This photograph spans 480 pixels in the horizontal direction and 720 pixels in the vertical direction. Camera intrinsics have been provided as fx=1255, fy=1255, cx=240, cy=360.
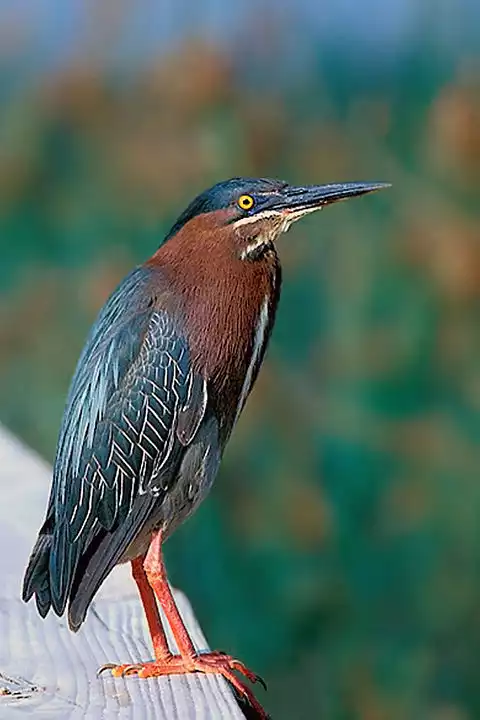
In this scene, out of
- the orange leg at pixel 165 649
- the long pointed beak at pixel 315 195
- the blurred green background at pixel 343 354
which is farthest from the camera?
the blurred green background at pixel 343 354

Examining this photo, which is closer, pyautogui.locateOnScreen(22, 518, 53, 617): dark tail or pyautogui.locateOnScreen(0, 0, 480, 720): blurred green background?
pyautogui.locateOnScreen(22, 518, 53, 617): dark tail

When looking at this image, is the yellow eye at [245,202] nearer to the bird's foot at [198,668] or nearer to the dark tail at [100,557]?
the dark tail at [100,557]

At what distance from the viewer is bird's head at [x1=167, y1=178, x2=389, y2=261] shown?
1.09 meters

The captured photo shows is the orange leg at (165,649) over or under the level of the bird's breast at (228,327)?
under

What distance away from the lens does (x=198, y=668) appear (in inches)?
37.8

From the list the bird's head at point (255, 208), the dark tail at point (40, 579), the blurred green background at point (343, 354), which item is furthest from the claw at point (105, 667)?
the blurred green background at point (343, 354)

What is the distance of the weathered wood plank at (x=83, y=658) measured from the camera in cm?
82

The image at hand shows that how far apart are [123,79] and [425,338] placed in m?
0.86

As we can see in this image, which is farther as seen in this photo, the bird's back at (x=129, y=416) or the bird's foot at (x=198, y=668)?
the bird's back at (x=129, y=416)

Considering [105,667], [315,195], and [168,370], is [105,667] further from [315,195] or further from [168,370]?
[315,195]

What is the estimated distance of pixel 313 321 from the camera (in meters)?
2.56

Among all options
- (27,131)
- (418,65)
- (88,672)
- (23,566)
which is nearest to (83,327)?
(27,131)

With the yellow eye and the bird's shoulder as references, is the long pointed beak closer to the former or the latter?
the yellow eye

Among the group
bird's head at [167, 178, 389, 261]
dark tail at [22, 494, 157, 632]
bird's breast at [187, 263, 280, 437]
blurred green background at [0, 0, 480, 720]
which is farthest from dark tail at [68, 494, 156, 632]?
blurred green background at [0, 0, 480, 720]
